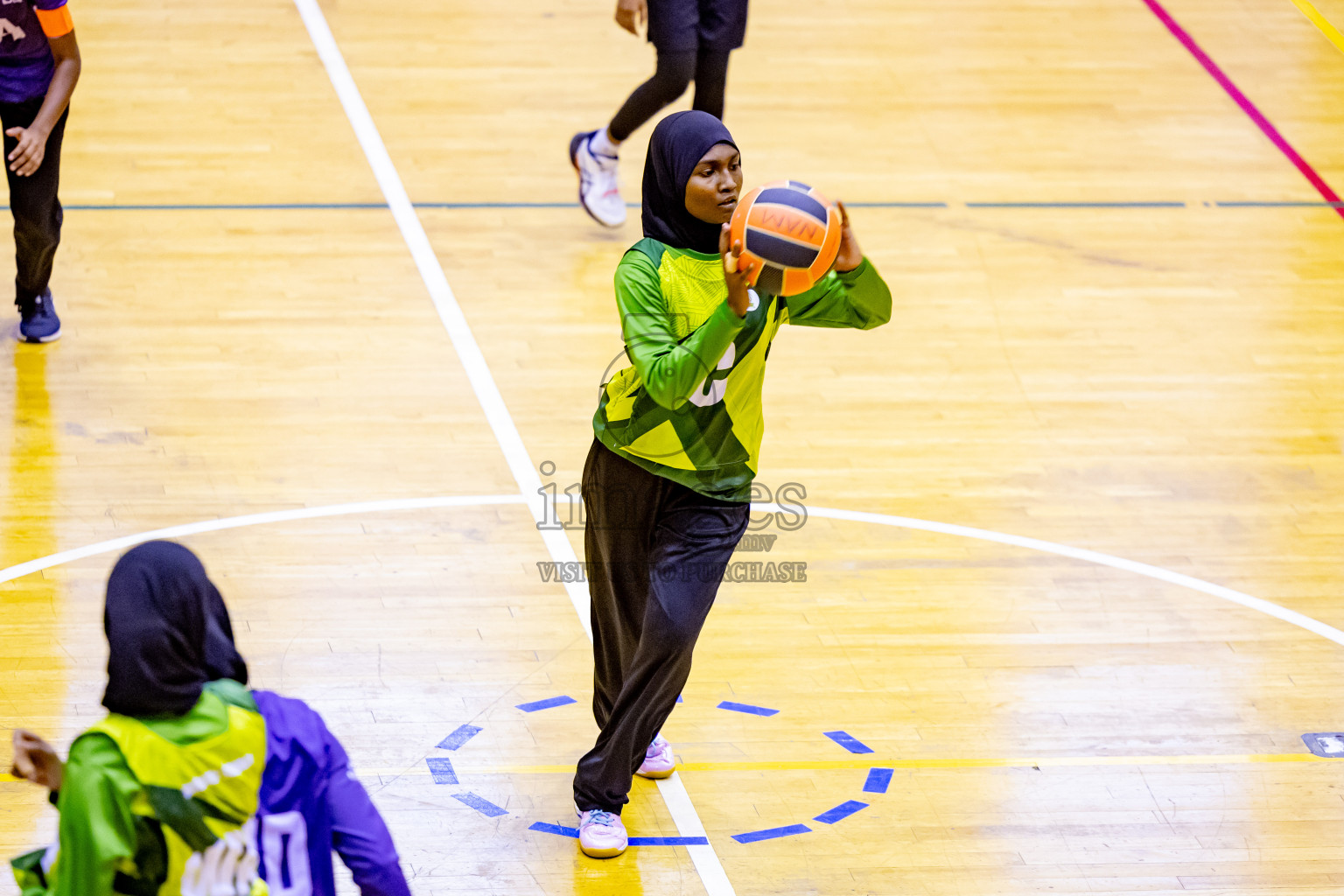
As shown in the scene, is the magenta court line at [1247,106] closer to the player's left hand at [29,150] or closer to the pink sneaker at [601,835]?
the pink sneaker at [601,835]

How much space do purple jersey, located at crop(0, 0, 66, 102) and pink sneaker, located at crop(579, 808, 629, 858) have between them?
11.9 feet

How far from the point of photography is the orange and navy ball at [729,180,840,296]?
3.13 meters

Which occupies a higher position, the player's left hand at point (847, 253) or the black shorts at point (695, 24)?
the player's left hand at point (847, 253)

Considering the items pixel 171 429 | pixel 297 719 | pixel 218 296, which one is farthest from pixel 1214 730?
pixel 218 296

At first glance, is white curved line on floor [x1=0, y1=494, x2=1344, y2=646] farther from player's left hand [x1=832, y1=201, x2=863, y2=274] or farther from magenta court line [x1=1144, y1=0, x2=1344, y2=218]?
magenta court line [x1=1144, y1=0, x2=1344, y2=218]

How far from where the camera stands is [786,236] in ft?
10.3

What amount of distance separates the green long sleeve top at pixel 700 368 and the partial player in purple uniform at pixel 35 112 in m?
3.08

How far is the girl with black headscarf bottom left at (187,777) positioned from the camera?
222cm

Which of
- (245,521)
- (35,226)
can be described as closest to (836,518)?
(245,521)

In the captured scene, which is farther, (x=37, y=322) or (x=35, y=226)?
(x=37, y=322)

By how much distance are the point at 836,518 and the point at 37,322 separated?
3.26 m

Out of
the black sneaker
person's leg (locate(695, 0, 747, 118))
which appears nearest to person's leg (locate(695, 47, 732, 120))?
person's leg (locate(695, 0, 747, 118))

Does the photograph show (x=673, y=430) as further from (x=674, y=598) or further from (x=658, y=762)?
(x=658, y=762)

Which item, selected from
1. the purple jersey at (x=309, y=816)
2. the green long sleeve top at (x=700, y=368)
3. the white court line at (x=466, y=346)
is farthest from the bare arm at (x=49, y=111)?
the purple jersey at (x=309, y=816)
